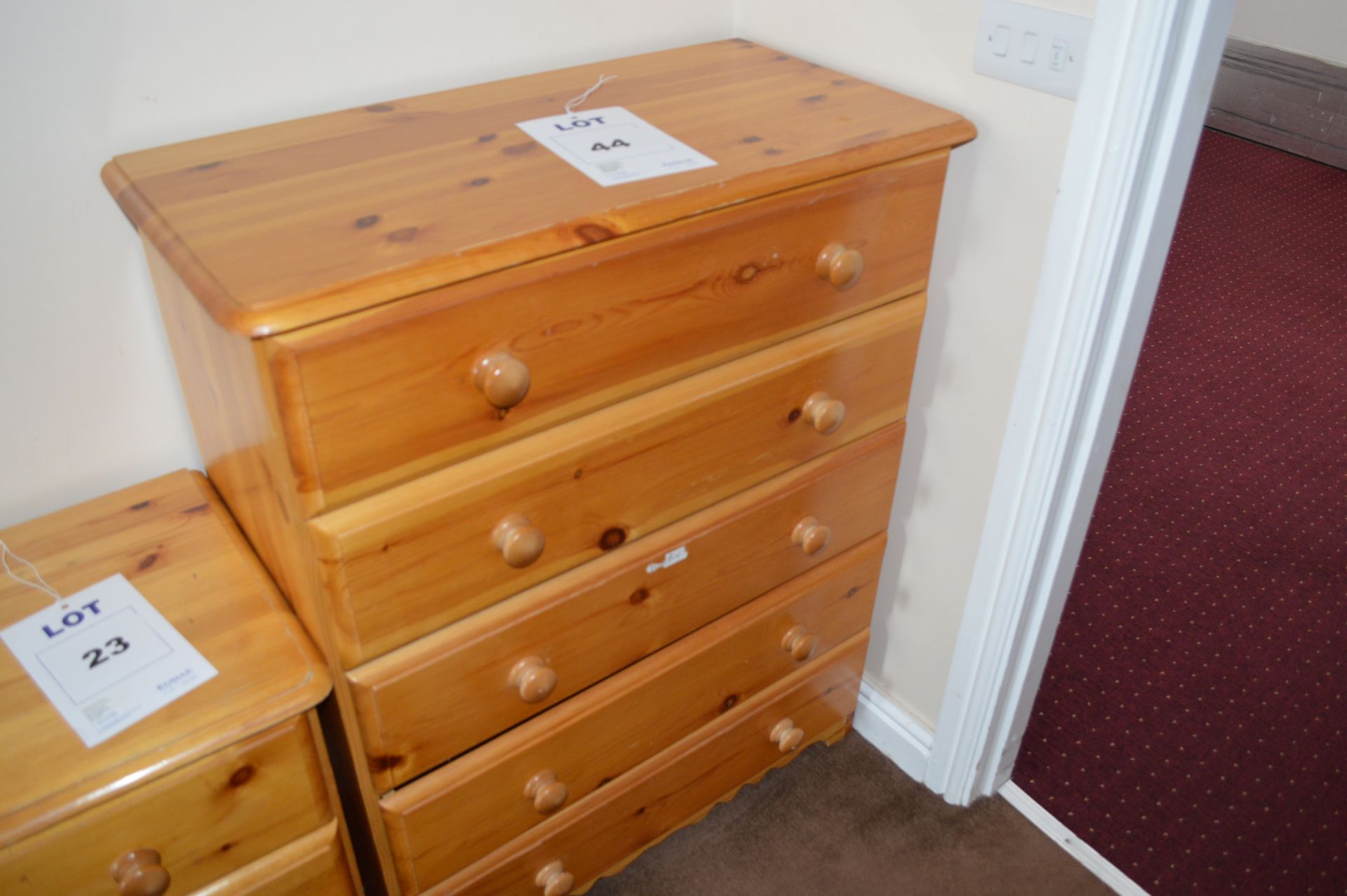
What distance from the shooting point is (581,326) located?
3.18 feet

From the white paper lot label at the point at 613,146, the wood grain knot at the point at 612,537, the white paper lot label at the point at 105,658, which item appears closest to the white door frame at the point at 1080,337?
the white paper lot label at the point at 613,146

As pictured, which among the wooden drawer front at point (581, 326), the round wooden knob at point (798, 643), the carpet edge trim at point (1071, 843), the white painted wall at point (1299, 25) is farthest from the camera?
the white painted wall at point (1299, 25)

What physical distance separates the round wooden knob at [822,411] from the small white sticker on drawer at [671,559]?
214 mm

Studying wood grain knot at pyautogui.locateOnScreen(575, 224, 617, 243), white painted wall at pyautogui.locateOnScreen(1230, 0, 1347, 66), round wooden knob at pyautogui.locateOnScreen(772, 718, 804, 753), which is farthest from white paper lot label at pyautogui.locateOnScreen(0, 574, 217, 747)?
white painted wall at pyautogui.locateOnScreen(1230, 0, 1347, 66)

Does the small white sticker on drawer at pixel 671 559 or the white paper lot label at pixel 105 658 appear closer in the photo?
the white paper lot label at pixel 105 658

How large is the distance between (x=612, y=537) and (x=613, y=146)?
0.41 m

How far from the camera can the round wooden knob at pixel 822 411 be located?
4.03 ft

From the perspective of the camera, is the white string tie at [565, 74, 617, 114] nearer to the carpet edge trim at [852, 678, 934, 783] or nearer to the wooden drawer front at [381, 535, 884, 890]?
the wooden drawer front at [381, 535, 884, 890]

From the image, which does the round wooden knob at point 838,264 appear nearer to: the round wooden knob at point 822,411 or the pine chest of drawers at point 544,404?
the pine chest of drawers at point 544,404

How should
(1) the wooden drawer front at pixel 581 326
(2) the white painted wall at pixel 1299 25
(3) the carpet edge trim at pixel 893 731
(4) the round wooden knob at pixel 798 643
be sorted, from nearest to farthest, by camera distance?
(1) the wooden drawer front at pixel 581 326 < (4) the round wooden knob at pixel 798 643 < (3) the carpet edge trim at pixel 893 731 < (2) the white painted wall at pixel 1299 25

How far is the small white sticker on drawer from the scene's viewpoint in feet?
3.92

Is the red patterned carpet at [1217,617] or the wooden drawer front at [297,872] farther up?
the wooden drawer front at [297,872]

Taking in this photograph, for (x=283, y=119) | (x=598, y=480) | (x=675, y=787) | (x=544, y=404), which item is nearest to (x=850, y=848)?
(x=675, y=787)

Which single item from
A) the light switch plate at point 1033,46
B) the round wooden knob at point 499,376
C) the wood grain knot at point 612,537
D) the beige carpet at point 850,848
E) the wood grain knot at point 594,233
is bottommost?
the beige carpet at point 850,848
